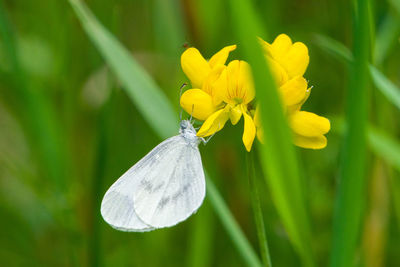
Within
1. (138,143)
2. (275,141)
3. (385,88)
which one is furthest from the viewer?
(138,143)

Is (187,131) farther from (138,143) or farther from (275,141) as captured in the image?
(138,143)

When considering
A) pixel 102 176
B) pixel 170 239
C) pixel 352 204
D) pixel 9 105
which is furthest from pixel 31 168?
pixel 352 204

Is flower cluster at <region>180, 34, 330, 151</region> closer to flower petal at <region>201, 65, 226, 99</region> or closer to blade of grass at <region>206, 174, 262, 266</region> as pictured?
flower petal at <region>201, 65, 226, 99</region>

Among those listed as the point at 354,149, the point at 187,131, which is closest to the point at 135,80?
the point at 187,131

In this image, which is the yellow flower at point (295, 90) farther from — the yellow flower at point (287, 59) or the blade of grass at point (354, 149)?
the blade of grass at point (354, 149)

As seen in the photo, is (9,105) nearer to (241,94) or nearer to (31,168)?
(31,168)
